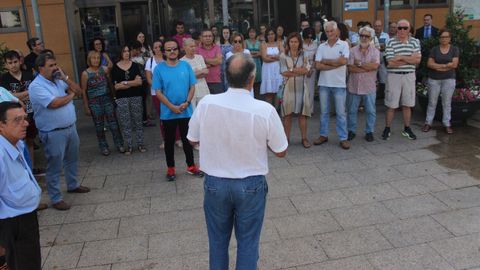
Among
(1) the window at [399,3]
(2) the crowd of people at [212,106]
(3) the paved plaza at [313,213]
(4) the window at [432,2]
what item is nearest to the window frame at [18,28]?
(2) the crowd of people at [212,106]

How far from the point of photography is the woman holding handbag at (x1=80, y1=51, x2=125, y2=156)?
243 inches

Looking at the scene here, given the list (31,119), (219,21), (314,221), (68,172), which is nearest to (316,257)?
(314,221)

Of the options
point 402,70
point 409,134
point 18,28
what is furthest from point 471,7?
point 18,28

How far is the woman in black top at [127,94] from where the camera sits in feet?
21.1

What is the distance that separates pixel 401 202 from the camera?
455 cm

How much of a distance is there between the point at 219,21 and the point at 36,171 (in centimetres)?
652

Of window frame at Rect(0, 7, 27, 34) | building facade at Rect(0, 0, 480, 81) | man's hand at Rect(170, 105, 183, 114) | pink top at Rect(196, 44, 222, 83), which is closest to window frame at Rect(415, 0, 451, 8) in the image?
building facade at Rect(0, 0, 480, 81)

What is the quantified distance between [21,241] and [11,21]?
27.6 feet

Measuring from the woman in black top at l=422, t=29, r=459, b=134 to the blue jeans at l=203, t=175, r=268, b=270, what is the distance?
480cm

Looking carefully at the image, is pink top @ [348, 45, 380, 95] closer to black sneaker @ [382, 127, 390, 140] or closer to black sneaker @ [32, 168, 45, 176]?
black sneaker @ [382, 127, 390, 140]

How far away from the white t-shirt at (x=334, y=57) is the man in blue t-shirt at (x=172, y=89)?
203 centimetres

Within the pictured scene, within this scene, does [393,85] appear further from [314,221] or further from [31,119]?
[31,119]

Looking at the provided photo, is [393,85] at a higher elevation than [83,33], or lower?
lower

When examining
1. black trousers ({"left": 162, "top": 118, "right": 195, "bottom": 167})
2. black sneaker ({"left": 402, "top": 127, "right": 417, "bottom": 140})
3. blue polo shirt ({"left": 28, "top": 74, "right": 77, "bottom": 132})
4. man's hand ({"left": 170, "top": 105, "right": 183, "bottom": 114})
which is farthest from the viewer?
black sneaker ({"left": 402, "top": 127, "right": 417, "bottom": 140})
